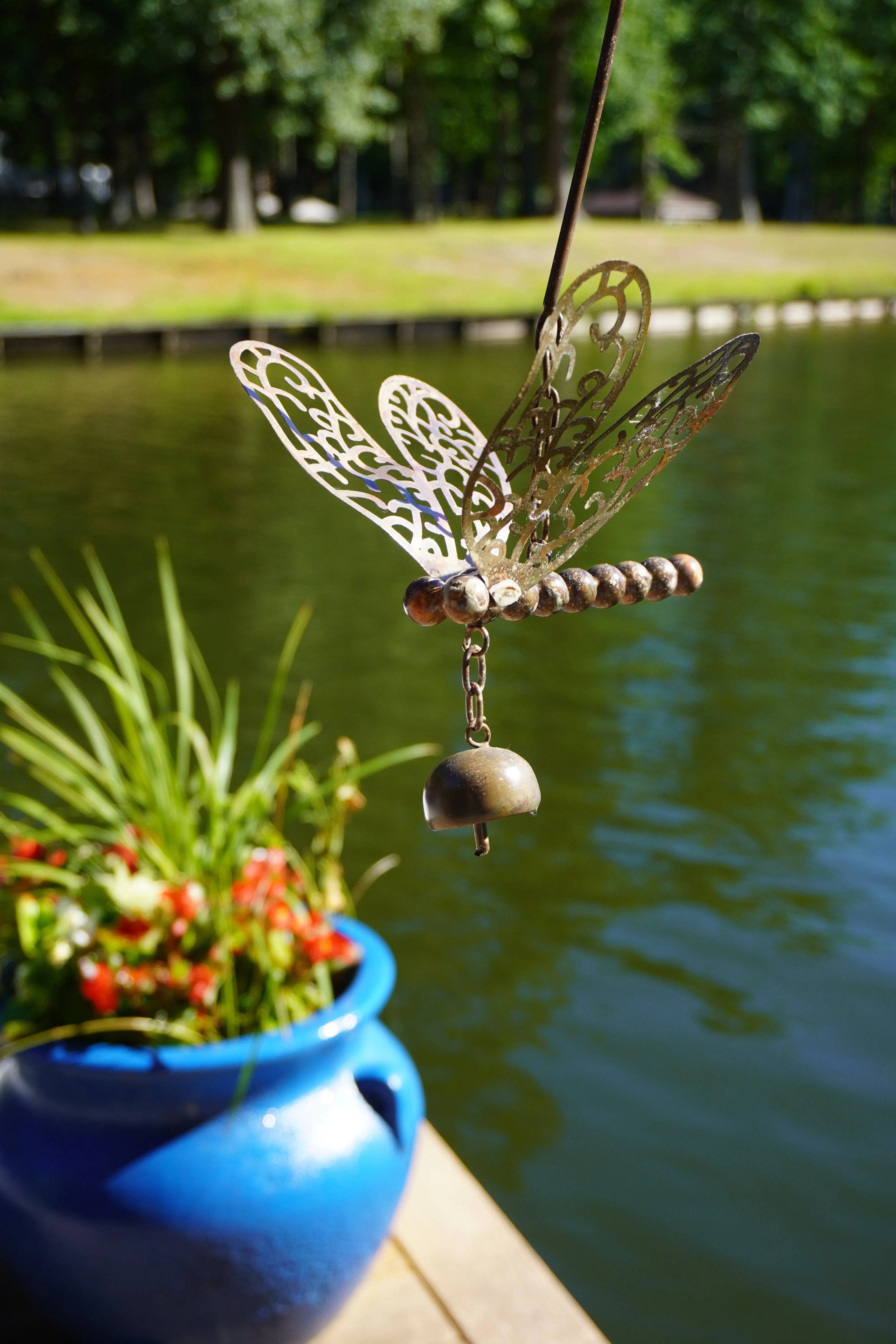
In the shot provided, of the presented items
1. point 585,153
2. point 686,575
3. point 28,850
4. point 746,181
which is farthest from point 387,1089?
point 746,181

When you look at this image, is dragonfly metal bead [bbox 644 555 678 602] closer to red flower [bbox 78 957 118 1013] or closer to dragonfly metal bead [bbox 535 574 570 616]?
dragonfly metal bead [bbox 535 574 570 616]

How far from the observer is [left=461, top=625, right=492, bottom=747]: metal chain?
120 cm

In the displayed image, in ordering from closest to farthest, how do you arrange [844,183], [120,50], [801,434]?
[801,434] < [120,50] < [844,183]

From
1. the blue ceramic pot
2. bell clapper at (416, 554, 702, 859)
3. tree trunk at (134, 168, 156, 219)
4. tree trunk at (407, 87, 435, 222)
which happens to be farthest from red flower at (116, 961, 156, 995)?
tree trunk at (134, 168, 156, 219)

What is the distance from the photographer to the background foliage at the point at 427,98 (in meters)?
32.2

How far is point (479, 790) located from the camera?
4.03ft

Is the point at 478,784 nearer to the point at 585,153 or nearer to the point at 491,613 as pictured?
the point at 491,613

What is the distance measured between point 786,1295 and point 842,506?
10605 millimetres

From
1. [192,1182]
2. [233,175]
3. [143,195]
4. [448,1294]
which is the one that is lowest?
[448,1294]

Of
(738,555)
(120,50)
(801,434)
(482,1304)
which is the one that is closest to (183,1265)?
(482,1304)

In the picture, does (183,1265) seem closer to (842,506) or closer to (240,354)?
(240,354)

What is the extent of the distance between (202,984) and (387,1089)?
494mm

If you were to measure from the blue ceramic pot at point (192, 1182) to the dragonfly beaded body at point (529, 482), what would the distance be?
5.60ft

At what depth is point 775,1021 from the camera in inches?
212
